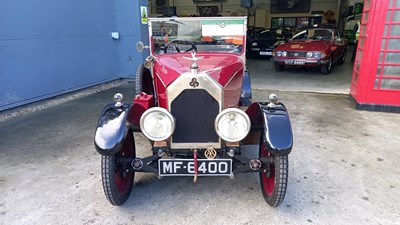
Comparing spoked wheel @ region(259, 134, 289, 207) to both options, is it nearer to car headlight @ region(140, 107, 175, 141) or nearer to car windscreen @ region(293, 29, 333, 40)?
car headlight @ region(140, 107, 175, 141)

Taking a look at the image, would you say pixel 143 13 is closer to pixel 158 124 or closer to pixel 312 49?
pixel 312 49

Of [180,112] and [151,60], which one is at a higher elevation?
[151,60]

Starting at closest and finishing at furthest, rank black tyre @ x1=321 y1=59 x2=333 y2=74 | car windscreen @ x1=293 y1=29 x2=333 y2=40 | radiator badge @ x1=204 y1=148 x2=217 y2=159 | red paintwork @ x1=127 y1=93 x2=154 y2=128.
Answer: radiator badge @ x1=204 y1=148 x2=217 y2=159, red paintwork @ x1=127 y1=93 x2=154 y2=128, black tyre @ x1=321 y1=59 x2=333 y2=74, car windscreen @ x1=293 y1=29 x2=333 y2=40

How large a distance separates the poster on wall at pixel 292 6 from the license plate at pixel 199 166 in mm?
21566

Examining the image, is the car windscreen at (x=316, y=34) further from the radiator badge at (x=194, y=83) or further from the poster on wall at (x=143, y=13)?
the radiator badge at (x=194, y=83)

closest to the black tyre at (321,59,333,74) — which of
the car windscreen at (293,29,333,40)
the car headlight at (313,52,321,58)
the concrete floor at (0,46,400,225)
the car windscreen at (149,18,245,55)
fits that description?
the car headlight at (313,52,321,58)

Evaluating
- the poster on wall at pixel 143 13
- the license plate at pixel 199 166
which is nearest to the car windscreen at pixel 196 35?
the license plate at pixel 199 166

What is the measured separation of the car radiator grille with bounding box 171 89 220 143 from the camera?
237cm

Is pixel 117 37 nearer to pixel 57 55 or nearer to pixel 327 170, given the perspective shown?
pixel 57 55

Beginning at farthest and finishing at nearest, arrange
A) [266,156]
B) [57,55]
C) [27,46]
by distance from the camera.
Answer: [57,55], [27,46], [266,156]

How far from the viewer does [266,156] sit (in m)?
2.60

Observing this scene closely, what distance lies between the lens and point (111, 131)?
2250 mm

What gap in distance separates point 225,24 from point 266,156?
69.5 inches

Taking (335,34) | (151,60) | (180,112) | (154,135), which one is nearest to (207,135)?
(180,112)
